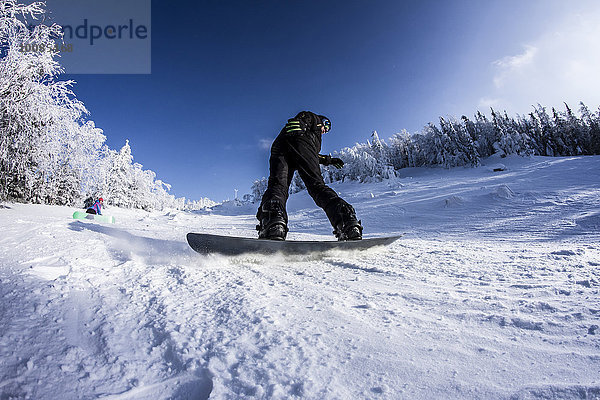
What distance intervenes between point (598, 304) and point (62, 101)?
9475mm

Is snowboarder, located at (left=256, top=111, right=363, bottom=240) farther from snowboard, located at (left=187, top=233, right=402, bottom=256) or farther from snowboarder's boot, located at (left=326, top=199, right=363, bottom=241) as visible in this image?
snowboard, located at (left=187, top=233, right=402, bottom=256)

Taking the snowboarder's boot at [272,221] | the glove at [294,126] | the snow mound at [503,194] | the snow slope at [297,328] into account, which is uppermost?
the glove at [294,126]

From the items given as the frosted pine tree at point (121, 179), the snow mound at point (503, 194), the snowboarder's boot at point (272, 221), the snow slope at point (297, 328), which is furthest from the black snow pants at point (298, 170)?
the frosted pine tree at point (121, 179)

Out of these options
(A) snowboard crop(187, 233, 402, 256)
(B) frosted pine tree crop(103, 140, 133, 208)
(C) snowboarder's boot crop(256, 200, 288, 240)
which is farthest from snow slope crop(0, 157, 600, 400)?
(B) frosted pine tree crop(103, 140, 133, 208)

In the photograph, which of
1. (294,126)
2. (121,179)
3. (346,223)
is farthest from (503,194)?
(121,179)

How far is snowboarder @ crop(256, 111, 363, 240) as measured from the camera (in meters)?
2.07

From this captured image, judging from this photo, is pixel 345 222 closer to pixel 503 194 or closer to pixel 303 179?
pixel 303 179

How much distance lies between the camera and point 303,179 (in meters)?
2.59

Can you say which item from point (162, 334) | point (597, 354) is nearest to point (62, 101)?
point (162, 334)

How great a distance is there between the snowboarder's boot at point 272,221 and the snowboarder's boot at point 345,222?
1.44 feet

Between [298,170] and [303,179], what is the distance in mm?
106

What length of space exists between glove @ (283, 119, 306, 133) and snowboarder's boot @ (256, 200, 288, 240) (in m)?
0.85

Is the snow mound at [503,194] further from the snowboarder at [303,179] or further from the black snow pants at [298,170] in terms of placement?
the black snow pants at [298,170]

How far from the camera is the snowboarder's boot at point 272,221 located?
1988mm
